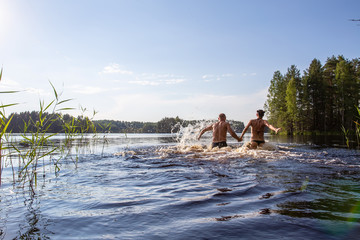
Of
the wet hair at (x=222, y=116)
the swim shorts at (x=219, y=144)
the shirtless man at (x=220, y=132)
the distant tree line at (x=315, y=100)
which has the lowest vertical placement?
the swim shorts at (x=219, y=144)

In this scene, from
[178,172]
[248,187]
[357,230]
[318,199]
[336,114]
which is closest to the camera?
[357,230]

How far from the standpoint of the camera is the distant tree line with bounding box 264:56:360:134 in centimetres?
4912

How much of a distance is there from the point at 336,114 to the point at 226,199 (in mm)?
62191

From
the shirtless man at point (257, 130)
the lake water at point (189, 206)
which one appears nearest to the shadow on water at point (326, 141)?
the shirtless man at point (257, 130)

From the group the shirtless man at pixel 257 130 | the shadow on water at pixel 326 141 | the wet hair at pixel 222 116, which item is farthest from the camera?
the shadow on water at pixel 326 141

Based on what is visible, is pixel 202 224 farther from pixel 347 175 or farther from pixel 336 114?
pixel 336 114

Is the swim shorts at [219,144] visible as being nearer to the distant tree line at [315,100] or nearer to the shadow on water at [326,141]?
the shadow on water at [326,141]

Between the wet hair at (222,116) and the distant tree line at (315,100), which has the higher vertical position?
the distant tree line at (315,100)

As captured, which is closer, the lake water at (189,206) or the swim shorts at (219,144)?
the lake water at (189,206)

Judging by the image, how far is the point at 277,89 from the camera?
5434cm

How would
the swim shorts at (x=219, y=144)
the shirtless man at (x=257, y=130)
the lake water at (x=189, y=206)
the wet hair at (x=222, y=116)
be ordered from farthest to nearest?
the wet hair at (x=222, y=116) < the swim shorts at (x=219, y=144) < the shirtless man at (x=257, y=130) < the lake water at (x=189, y=206)

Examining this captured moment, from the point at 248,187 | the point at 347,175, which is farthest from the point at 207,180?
the point at 347,175

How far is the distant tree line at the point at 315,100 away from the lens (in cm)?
4912

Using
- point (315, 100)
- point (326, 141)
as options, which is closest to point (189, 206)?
point (326, 141)
